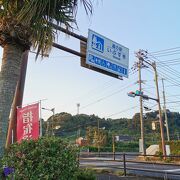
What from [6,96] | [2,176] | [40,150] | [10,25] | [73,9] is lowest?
[2,176]

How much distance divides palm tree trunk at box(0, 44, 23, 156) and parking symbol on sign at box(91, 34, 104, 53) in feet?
15.9

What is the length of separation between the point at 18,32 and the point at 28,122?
3.24 m

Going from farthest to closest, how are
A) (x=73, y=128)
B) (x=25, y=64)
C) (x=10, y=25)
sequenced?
(x=73, y=128) < (x=25, y=64) < (x=10, y=25)

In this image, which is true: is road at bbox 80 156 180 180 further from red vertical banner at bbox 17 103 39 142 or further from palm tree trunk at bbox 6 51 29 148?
palm tree trunk at bbox 6 51 29 148

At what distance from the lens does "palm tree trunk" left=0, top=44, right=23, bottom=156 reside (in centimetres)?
586

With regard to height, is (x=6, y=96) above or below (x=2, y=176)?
above

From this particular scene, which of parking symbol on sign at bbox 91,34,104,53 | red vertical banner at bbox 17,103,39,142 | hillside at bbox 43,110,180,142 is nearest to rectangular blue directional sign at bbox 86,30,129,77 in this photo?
parking symbol on sign at bbox 91,34,104,53

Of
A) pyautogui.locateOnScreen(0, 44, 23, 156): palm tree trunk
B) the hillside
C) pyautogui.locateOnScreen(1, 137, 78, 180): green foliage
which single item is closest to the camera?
pyautogui.locateOnScreen(1, 137, 78, 180): green foliage

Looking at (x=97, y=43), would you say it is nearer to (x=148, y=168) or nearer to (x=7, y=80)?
(x=7, y=80)

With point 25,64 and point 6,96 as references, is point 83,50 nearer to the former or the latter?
point 25,64

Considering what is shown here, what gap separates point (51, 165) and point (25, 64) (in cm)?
532

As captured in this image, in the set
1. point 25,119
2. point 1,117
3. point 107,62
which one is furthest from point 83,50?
point 1,117

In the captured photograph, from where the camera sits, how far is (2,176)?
5.40 m

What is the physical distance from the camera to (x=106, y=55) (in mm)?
11609
